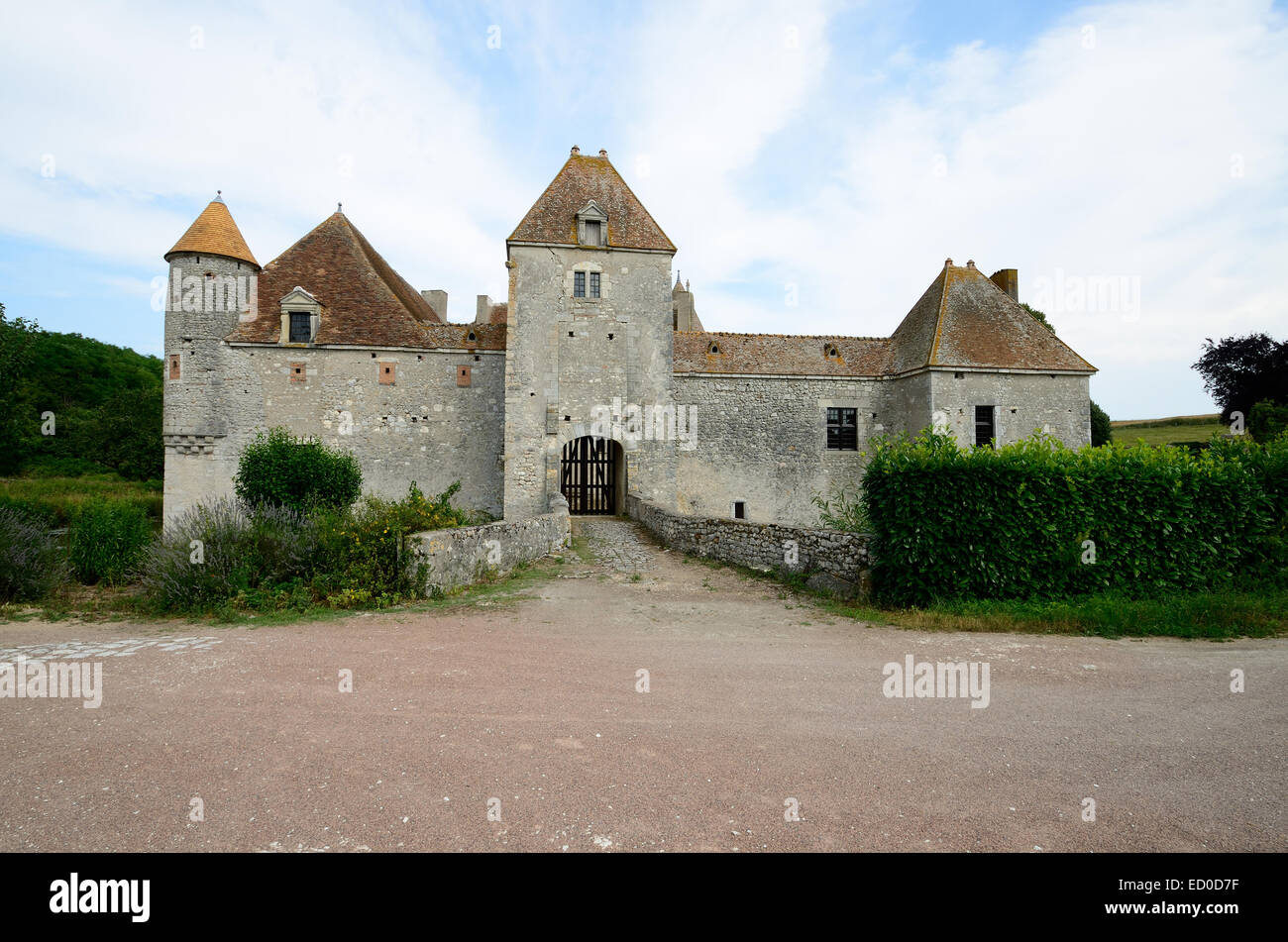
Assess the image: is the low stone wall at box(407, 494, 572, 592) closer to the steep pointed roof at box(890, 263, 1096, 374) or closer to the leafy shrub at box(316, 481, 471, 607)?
the leafy shrub at box(316, 481, 471, 607)

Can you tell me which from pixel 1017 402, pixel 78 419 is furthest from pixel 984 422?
pixel 78 419

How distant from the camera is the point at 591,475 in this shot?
23.4 m

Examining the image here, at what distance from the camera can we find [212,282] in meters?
20.0

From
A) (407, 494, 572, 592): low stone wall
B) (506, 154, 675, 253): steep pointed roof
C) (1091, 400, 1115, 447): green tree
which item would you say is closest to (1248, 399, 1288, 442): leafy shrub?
(1091, 400, 1115, 447): green tree

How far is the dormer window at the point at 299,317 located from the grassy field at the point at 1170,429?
4192 centimetres

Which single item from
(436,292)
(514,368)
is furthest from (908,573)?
(436,292)

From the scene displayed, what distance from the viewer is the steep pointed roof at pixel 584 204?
67.2 feet

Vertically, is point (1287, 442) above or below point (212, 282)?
below

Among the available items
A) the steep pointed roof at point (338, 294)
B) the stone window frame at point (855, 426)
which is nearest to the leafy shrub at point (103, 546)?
the steep pointed roof at point (338, 294)

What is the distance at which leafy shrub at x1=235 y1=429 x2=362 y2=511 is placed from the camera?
52.1 feet
